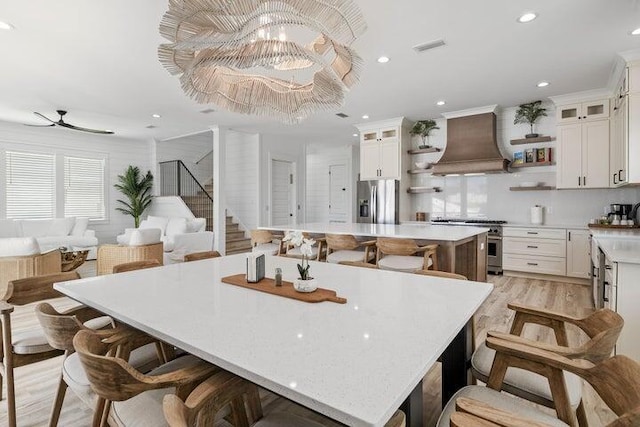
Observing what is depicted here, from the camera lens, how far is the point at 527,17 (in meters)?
2.90

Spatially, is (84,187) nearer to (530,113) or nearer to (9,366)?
(9,366)

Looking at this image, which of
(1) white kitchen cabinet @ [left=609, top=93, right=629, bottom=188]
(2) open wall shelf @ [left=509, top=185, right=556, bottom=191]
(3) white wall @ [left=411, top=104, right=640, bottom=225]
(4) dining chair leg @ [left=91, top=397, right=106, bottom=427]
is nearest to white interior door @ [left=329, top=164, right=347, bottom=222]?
(3) white wall @ [left=411, top=104, right=640, bottom=225]

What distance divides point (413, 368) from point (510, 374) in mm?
789

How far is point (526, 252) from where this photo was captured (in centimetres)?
538

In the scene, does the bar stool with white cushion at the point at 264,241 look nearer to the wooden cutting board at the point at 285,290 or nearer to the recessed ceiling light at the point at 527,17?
the wooden cutting board at the point at 285,290

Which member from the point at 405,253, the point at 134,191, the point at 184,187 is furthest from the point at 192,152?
the point at 405,253

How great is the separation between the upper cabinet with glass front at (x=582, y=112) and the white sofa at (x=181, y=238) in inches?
254

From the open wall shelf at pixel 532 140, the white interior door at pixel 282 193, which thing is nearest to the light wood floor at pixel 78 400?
the open wall shelf at pixel 532 140

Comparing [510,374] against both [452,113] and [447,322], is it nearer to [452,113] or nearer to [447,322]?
[447,322]

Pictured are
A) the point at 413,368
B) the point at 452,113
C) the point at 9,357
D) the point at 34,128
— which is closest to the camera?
the point at 413,368

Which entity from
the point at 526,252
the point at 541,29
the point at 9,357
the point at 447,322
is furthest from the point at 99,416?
the point at 526,252

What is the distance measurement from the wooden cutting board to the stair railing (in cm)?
742

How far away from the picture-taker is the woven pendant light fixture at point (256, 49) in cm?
143

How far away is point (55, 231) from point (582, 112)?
9.86 meters
